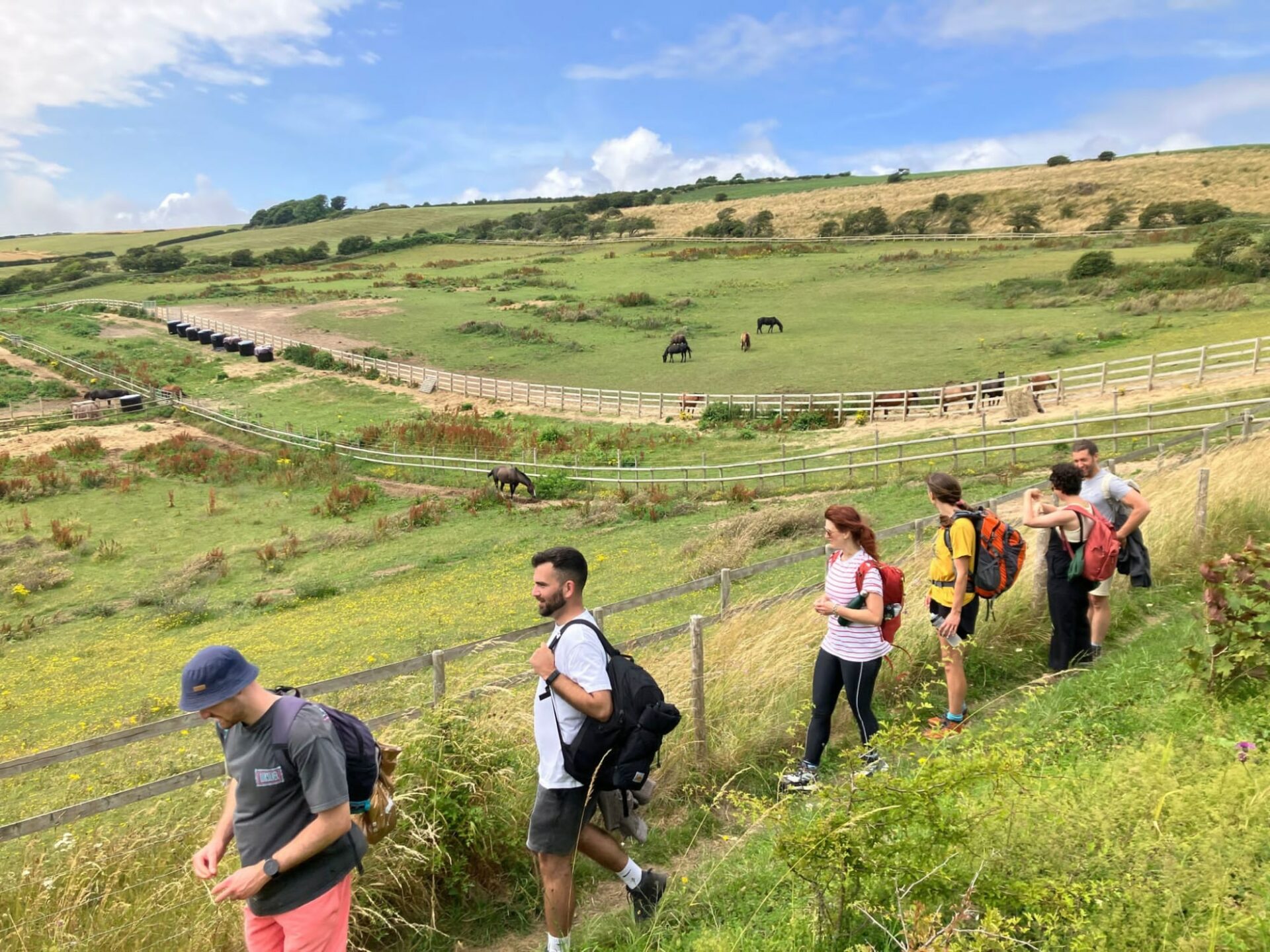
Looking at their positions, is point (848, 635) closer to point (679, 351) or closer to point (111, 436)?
point (679, 351)

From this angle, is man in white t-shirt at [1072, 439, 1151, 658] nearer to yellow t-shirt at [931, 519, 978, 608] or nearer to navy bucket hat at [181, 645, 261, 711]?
yellow t-shirt at [931, 519, 978, 608]

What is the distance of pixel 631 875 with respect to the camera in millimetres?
3654

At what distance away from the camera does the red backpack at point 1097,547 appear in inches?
205

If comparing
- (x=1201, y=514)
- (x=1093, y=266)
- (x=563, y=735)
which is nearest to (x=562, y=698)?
(x=563, y=735)

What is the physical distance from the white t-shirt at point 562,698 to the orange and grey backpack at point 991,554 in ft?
8.51

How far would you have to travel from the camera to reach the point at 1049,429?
1895cm

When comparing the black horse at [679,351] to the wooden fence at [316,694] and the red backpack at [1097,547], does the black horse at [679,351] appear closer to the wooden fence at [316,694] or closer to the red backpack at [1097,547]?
the wooden fence at [316,694]

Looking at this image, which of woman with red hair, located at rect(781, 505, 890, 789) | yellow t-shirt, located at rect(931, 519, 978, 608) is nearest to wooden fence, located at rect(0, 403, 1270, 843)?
woman with red hair, located at rect(781, 505, 890, 789)

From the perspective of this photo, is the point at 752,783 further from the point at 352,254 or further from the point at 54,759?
the point at 352,254

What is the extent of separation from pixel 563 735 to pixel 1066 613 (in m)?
3.80

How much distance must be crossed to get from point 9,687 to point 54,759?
963 centimetres

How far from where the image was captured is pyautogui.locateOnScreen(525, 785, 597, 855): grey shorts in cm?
346

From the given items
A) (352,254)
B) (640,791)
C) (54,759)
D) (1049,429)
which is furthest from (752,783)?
(352,254)

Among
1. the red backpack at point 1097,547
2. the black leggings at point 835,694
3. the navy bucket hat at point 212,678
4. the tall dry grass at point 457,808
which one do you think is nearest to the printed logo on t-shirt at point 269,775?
the navy bucket hat at point 212,678
